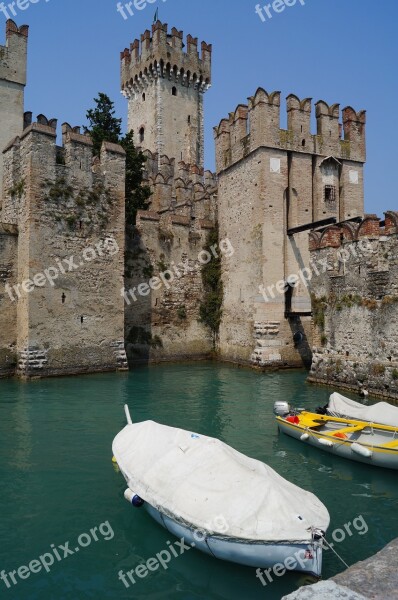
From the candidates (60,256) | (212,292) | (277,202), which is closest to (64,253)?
(60,256)

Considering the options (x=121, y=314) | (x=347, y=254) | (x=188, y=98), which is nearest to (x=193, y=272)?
(x=121, y=314)

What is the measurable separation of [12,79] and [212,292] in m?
13.6

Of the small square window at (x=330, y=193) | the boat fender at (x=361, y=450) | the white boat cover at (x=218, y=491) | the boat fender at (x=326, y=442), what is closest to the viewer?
the white boat cover at (x=218, y=491)

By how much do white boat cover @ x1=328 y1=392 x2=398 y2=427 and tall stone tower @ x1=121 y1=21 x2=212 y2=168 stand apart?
3479 centimetres

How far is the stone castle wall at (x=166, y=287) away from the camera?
23703 mm

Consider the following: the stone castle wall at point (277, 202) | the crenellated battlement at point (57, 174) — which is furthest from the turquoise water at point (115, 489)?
the crenellated battlement at point (57, 174)

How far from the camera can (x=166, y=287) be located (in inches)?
971

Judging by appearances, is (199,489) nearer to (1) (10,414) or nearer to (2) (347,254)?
(1) (10,414)

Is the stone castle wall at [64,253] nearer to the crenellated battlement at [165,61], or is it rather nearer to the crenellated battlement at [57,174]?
the crenellated battlement at [57,174]

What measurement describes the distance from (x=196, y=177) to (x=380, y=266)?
77.1ft

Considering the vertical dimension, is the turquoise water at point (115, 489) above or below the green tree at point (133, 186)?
below

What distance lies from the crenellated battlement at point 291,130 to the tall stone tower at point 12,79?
31.3 ft

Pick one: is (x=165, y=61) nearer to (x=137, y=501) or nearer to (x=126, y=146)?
(x=126, y=146)

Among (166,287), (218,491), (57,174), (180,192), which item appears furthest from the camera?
(180,192)
